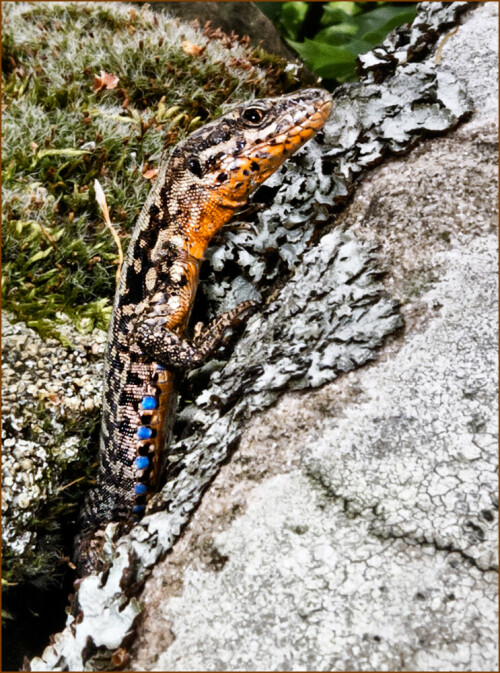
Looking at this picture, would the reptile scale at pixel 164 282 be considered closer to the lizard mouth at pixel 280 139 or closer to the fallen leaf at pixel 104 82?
the lizard mouth at pixel 280 139

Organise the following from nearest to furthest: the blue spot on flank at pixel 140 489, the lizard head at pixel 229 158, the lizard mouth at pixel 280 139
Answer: the lizard mouth at pixel 280 139, the lizard head at pixel 229 158, the blue spot on flank at pixel 140 489

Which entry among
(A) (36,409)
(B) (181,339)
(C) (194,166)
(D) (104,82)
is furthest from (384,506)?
(D) (104,82)

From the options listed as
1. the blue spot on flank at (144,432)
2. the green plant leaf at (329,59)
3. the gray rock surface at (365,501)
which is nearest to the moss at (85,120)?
the green plant leaf at (329,59)

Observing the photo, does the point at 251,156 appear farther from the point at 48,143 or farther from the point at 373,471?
the point at 373,471

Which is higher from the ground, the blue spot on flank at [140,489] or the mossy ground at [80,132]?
the mossy ground at [80,132]

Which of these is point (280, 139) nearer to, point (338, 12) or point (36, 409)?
point (36, 409)

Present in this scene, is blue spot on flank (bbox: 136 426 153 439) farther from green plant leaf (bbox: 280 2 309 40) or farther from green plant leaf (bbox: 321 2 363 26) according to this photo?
green plant leaf (bbox: 280 2 309 40)
